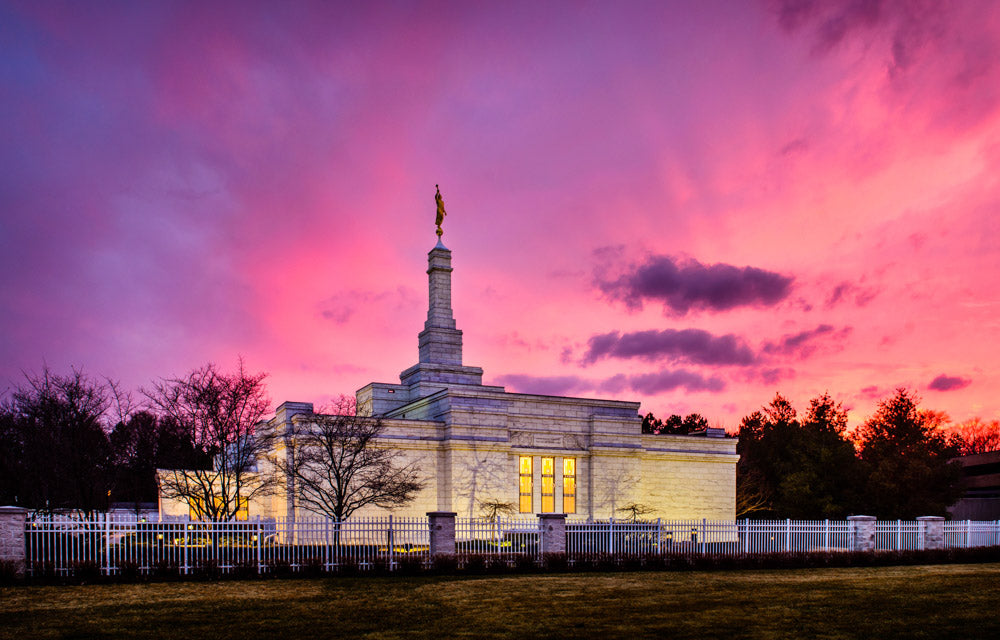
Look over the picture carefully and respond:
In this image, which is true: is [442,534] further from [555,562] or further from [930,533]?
[930,533]

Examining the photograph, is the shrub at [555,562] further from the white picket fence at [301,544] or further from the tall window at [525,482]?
the tall window at [525,482]

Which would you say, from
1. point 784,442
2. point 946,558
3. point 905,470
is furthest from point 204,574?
point 784,442

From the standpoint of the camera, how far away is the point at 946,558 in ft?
85.5

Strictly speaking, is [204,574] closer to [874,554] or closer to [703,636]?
[703,636]

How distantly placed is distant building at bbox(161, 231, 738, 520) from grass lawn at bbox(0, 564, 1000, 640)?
16217 mm

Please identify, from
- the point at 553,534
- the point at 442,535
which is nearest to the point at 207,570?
the point at 442,535

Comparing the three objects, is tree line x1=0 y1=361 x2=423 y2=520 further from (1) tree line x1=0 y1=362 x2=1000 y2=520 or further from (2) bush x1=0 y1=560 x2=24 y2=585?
(2) bush x1=0 y1=560 x2=24 y2=585

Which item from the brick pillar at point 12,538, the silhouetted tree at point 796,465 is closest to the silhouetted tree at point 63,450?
the brick pillar at point 12,538

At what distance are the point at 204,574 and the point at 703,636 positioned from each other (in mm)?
12182

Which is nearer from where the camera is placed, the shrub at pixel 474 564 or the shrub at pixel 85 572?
the shrub at pixel 85 572

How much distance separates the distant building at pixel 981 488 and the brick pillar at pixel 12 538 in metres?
52.3

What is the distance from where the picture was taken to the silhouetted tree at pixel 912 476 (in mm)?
38312

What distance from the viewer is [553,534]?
22734 millimetres

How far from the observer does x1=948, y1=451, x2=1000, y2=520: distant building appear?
2034 inches
